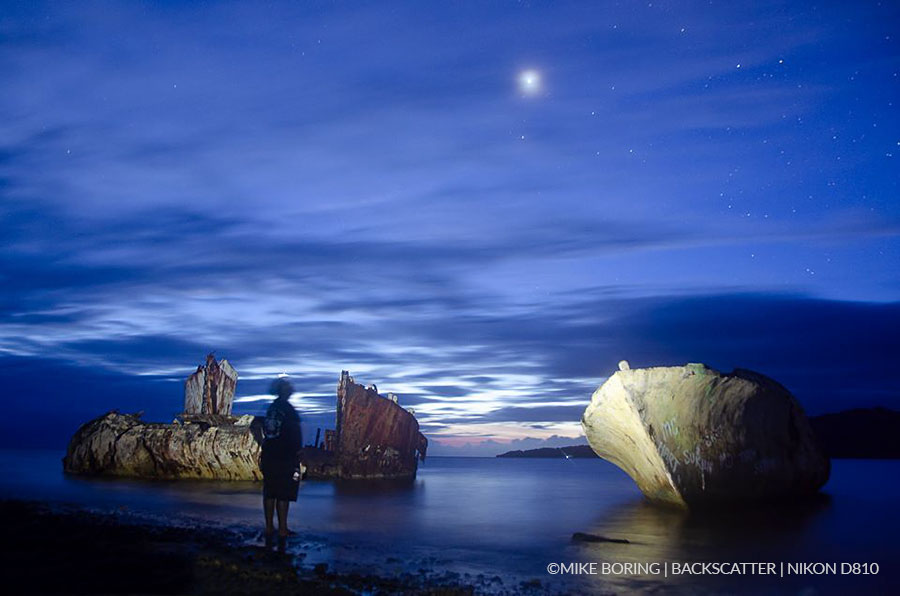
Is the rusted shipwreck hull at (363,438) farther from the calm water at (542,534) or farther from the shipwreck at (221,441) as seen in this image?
the calm water at (542,534)

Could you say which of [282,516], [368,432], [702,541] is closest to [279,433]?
[282,516]

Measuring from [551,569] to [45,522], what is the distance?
10.1 m

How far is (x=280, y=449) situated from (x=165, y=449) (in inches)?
1028

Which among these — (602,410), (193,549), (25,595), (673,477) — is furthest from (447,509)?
(25,595)

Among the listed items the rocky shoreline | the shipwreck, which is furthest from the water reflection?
the shipwreck

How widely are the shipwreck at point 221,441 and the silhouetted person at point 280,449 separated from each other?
18085 mm

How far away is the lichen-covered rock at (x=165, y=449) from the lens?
105ft

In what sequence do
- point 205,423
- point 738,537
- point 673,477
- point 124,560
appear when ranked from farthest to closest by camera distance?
1. point 205,423
2. point 673,477
3. point 738,537
4. point 124,560

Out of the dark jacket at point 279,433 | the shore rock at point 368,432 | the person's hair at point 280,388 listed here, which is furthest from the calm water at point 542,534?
the shore rock at point 368,432

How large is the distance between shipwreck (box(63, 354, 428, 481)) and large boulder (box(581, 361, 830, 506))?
56.9ft

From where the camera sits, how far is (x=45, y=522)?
12.5m

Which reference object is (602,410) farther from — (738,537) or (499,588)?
(499,588)

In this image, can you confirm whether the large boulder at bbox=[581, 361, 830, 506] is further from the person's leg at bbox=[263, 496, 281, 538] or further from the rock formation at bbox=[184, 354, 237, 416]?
the rock formation at bbox=[184, 354, 237, 416]

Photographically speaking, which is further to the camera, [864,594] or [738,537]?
[738,537]
